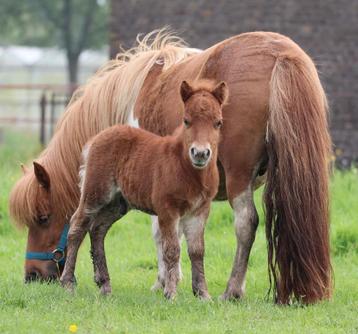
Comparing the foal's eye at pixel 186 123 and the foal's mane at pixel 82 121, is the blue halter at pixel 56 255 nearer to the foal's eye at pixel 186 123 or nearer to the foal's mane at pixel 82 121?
the foal's mane at pixel 82 121

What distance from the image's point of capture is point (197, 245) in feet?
22.6

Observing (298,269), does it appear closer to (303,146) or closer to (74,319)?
(303,146)

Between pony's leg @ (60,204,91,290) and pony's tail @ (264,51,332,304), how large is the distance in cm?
138

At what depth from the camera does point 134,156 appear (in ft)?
23.4

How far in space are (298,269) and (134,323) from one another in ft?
4.19

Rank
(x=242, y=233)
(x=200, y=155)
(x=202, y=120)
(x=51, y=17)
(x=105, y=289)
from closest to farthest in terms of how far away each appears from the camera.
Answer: (x=200, y=155) < (x=202, y=120) < (x=242, y=233) < (x=105, y=289) < (x=51, y=17)

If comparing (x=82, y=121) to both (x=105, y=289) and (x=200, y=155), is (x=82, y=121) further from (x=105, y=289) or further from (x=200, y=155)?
(x=200, y=155)

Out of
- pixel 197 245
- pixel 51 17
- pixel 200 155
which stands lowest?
pixel 51 17

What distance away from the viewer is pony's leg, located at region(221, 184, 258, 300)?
7.04 m

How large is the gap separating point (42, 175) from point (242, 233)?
1764 millimetres

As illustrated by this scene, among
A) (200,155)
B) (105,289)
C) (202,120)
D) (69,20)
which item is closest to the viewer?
(200,155)

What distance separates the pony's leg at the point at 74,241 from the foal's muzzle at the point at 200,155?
54.8 inches

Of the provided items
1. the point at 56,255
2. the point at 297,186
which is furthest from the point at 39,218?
the point at 297,186

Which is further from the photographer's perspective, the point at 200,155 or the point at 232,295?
the point at 232,295
